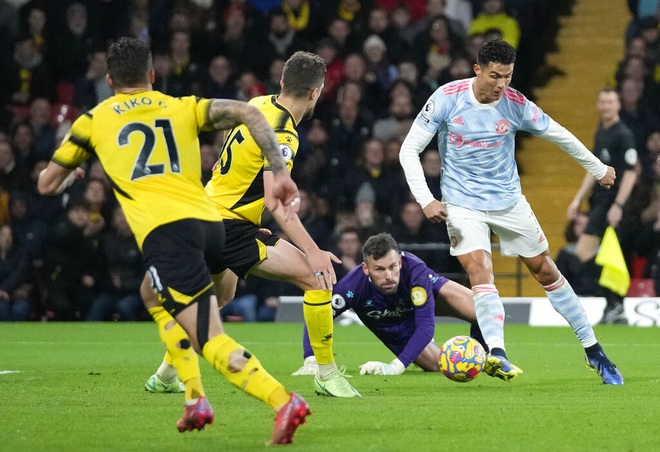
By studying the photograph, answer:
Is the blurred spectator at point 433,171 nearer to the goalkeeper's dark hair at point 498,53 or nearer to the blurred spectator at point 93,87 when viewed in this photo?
the blurred spectator at point 93,87

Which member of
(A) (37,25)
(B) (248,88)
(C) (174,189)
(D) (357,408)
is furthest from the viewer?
(A) (37,25)

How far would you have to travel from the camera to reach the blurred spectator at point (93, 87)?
18.0m

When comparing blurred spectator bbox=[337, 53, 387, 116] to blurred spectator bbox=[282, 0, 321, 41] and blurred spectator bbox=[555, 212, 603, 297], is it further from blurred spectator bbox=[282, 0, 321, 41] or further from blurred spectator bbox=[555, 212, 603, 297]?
blurred spectator bbox=[555, 212, 603, 297]

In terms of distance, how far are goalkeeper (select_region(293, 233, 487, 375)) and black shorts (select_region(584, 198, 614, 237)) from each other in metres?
4.69

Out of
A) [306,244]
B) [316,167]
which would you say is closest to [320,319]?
[306,244]

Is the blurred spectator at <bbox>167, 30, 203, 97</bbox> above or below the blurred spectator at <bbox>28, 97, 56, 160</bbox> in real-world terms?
above

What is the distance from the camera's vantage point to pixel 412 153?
28.9 feet

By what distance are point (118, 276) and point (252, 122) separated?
33.8 feet

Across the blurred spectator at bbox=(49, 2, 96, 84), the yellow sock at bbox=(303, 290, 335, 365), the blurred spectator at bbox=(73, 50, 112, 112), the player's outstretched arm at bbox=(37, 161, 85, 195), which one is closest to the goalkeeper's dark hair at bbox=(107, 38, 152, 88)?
the player's outstretched arm at bbox=(37, 161, 85, 195)

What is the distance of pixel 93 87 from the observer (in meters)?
18.0

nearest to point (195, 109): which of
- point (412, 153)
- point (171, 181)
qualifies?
point (171, 181)

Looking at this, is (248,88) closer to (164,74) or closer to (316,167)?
(164,74)

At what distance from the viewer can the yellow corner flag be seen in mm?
14039

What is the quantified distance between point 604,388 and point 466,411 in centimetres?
161
